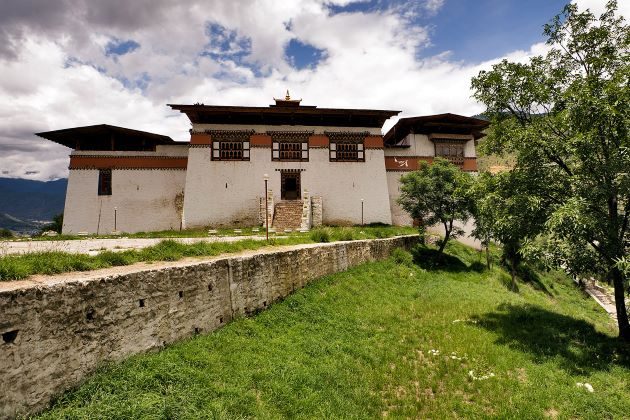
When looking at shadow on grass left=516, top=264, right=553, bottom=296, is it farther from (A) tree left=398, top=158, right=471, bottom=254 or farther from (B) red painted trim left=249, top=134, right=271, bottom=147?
(B) red painted trim left=249, top=134, right=271, bottom=147

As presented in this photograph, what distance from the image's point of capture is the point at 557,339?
10.7 metres

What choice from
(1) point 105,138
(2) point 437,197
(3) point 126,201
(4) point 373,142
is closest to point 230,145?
(3) point 126,201

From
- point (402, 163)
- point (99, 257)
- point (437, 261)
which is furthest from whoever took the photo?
point (402, 163)

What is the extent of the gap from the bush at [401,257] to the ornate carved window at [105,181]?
78.4 ft

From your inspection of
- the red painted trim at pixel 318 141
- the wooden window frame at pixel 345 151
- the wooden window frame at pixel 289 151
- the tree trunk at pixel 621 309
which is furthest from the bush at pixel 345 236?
the red painted trim at pixel 318 141

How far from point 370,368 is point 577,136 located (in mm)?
8816

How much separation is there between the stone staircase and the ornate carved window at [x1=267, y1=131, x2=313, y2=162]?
3.91 metres

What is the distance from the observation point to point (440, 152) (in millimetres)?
31844

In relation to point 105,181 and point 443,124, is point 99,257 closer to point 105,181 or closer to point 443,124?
point 105,181

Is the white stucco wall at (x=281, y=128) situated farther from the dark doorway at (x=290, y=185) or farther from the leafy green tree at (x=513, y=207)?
the leafy green tree at (x=513, y=207)

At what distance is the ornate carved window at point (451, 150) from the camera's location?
31.8 m

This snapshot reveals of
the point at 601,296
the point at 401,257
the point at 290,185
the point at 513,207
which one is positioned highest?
the point at 290,185

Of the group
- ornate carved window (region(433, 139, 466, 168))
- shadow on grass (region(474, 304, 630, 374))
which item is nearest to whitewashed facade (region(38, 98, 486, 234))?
ornate carved window (region(433, 139, 466, 168))

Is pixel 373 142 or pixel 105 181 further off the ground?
pixel 373 142
